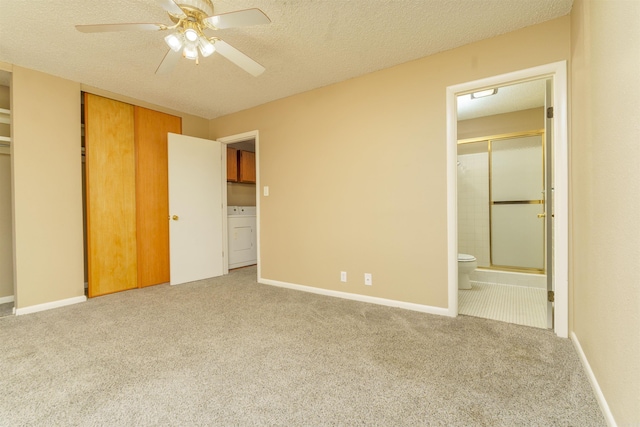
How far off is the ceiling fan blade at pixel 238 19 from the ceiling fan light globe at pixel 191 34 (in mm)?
110

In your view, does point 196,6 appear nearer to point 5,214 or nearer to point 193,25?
point 193,25

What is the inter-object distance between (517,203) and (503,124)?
42.8 inches

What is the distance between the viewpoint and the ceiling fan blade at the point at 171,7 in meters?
1.50

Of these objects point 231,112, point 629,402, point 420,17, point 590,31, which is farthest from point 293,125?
point 629,402

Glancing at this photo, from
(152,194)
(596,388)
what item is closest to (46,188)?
(152,194)

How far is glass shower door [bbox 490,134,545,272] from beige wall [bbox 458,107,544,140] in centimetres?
14

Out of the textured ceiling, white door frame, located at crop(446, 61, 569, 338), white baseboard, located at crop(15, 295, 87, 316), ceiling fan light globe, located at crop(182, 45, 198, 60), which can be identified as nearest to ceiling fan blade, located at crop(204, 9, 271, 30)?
ceiling fan light globe, located at crop(182, 45, 198, 60)

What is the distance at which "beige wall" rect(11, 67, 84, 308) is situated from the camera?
8.80ft

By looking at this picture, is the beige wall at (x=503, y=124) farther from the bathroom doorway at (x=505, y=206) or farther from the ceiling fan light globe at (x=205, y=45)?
the ceiling fan light globe at (x=205, y=45)

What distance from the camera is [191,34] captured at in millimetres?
1714

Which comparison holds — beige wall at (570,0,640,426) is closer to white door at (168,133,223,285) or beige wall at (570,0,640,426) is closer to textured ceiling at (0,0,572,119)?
textured ceiling at (0,0,572,119)

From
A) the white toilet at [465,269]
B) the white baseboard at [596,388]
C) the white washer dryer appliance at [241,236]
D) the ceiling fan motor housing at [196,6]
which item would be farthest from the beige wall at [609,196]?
the white washer dryer appliance at [241,236]

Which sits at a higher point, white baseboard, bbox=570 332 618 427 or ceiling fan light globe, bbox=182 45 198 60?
ceiling fan light globe, bbox=182 45 198 60

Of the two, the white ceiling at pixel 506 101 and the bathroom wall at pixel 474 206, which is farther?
the bathroom wall at pixel 474 206
